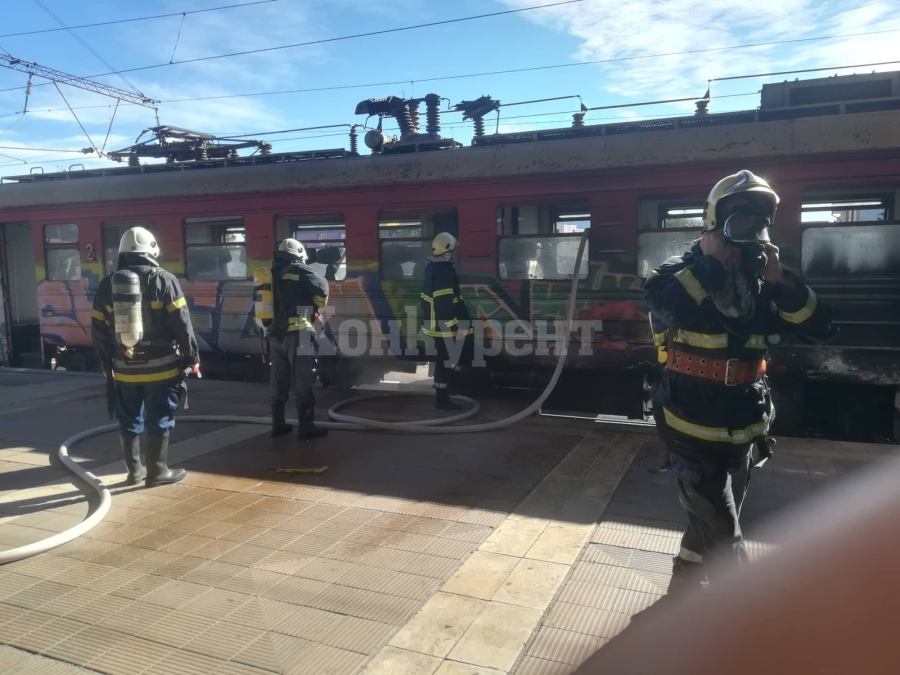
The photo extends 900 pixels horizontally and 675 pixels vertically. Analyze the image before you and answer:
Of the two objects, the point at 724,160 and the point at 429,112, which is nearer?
the point at 724,160

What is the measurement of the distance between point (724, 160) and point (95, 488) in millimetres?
6014

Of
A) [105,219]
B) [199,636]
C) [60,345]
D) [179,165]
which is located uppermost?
[179,165]

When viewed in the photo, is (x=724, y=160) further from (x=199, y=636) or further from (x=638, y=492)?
(x=199, y=636)

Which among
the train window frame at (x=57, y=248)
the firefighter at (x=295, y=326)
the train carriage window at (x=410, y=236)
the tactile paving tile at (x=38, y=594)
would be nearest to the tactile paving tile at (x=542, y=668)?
the tactile paving tile at (x=38, y=594)

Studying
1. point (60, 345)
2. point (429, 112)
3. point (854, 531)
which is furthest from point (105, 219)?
point (854, 531)

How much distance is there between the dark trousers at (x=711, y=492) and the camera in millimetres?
2793

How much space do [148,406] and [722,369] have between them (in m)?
4.03

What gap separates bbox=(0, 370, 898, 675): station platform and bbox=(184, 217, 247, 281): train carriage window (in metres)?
3.03

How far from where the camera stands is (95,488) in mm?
4828

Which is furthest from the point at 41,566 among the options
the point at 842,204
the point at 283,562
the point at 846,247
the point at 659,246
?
the point at 842,204

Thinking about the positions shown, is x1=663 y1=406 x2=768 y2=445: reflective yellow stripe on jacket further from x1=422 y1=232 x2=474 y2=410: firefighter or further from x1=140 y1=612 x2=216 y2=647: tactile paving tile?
x1=422 y1=232 x2=474 y2=410: firefighter

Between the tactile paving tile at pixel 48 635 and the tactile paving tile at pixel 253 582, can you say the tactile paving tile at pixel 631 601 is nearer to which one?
the tactile paving tile at pixel 253 582

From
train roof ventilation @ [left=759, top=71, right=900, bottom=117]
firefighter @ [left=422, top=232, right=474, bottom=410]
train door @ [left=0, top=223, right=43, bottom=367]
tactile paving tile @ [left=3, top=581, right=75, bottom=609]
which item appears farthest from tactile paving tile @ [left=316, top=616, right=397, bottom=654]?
train door @ [left=0, top=223, right=43, bottom=367]

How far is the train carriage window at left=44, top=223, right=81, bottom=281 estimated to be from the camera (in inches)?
397
